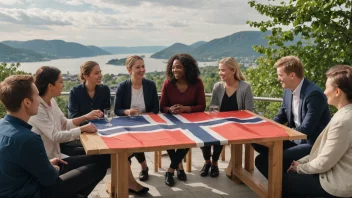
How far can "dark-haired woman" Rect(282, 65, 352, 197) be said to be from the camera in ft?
7.00

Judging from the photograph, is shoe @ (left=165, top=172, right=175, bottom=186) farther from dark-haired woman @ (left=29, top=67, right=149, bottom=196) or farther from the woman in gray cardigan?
dark-haired woman @ (left=29, top=67, right=149, bottom=196)

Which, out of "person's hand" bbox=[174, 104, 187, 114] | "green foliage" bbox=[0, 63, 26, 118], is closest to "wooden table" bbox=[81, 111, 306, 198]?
"person's hand" bbox=[174, 104, 187, 114]

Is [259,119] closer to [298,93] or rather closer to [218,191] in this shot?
[298,93]

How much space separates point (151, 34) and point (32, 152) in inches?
440

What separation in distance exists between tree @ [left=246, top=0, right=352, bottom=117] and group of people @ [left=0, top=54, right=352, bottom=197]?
3.37 metres

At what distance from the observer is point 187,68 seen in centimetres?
371

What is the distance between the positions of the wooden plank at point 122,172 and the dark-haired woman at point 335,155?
3.86 ft

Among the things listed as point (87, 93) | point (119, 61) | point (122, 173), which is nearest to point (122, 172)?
point (122, 173)

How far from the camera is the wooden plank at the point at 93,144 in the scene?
2205 millimetres

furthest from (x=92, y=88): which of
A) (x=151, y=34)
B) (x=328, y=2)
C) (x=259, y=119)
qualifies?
(x=151, y=34)

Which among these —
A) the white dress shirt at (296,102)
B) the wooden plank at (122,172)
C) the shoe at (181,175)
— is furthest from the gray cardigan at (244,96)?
the wooden plank at (122,172)

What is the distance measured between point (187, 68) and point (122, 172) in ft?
5.19

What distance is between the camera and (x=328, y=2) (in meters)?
7.34

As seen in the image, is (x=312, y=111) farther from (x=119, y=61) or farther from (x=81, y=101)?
(x=119, y=61)
